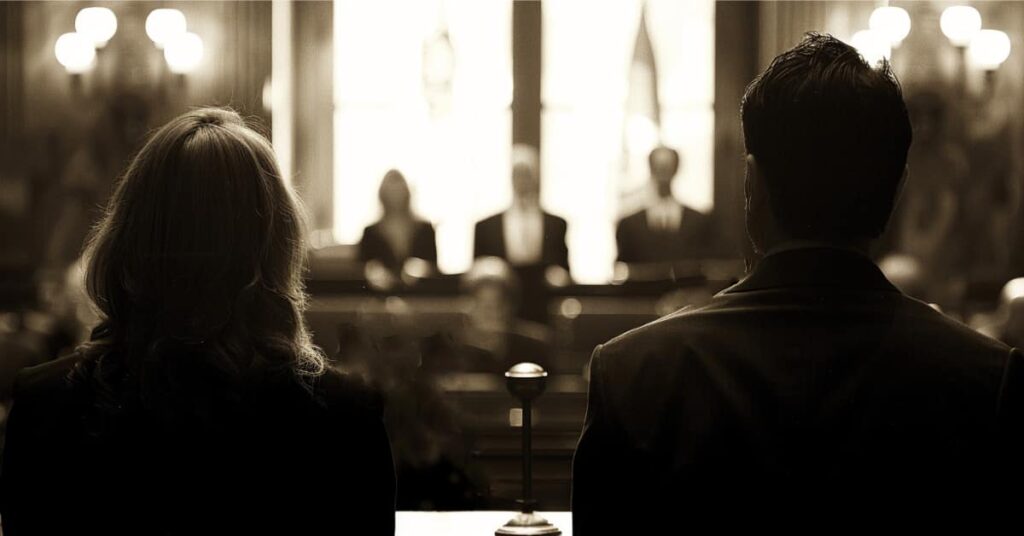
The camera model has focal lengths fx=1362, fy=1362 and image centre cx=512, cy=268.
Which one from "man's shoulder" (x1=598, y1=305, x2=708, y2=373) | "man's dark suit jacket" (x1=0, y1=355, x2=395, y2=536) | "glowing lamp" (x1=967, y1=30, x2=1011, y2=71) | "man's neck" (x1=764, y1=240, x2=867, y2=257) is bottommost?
"man's dark suit jacket" (x1=0, y1=355, x2=395, y2=536)

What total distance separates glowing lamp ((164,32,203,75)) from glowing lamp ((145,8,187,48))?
1.5 inches

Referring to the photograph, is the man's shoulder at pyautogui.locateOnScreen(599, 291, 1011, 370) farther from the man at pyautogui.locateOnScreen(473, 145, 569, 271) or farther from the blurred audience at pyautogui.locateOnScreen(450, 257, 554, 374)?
the man at pyautogui.locateOnScreen(473, 145, 569, 271)

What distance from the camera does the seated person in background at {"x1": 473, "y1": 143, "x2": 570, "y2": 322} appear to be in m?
8.48

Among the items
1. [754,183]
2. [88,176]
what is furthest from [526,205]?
[754,183]

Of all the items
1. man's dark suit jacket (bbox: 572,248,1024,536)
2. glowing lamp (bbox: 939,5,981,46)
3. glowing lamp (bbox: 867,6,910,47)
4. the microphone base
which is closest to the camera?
man's dark suit jacket (bbox: 572,248,1024,536)

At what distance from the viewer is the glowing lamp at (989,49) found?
8.98m

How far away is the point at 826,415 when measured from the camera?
4.74 feet

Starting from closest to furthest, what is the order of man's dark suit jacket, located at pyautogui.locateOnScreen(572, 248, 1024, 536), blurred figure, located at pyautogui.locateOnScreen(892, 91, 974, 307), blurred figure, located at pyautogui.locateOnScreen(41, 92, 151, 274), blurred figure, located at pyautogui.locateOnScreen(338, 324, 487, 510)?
man's dark suit jacket, located at pyautogui.locateOnScreen(572, 248, 1024, 536), blurred figure, located at pyautogui.locateOnScreen(338, 324, 487, 510), blurred figure, located at pyautogui.locateOnScreen(892, 91, 974, 307), blurred figure, located at pyautogui.locateOnScreen(41, 92, 151, 274)

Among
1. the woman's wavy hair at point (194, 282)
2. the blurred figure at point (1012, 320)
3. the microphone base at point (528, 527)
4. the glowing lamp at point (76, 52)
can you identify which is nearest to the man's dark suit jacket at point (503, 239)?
the blurred figure at point (1012, 320)

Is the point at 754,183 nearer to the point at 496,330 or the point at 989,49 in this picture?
the point at 496,330

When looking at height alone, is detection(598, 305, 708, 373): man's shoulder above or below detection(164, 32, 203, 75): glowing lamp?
below

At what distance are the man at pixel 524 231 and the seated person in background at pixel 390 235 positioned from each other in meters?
0.46

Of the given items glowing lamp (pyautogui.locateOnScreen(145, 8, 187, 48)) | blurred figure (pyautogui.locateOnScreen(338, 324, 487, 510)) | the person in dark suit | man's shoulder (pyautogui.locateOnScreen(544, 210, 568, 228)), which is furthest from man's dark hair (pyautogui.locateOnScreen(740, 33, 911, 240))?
glowing lamp (pyautogui.locateOnScreen(145, 8, 187, 48))

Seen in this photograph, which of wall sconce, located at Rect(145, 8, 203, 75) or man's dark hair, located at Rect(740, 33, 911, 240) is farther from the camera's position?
wall sconce, located at Rect(145, 8, 203, 75)
